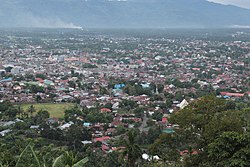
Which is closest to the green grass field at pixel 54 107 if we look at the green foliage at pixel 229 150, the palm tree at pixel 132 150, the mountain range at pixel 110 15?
the palm tree at pixel 132 150

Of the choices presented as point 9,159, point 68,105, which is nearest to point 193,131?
point 9,159

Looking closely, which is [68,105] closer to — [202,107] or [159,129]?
[159,129]

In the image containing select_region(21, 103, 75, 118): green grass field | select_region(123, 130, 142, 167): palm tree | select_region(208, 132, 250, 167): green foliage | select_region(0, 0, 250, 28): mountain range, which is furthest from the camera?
select_region(0, 0, 250, 28): mountain range

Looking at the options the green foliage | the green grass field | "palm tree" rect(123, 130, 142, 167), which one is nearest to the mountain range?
the green grass field

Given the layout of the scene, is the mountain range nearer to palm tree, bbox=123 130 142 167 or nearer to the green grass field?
the green grass field

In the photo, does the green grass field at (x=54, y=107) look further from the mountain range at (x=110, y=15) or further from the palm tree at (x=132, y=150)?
→ the mountain range at (x=110, y=15)
